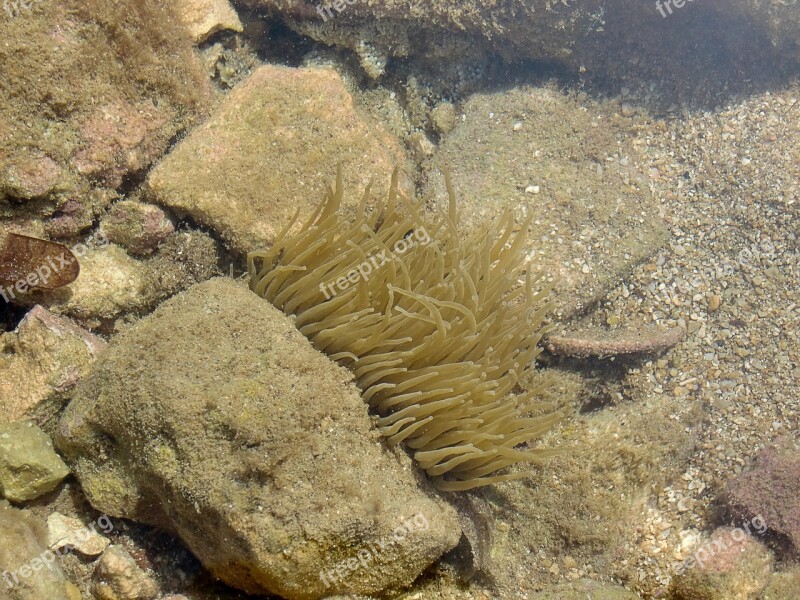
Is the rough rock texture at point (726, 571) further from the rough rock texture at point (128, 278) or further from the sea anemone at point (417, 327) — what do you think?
the rough rock texture at point (128, 278)

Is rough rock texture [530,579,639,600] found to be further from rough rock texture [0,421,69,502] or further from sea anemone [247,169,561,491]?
rough rock texture [0,421,69,502]

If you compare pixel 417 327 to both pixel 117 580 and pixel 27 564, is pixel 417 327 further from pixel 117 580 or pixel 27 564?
pixel 27 564

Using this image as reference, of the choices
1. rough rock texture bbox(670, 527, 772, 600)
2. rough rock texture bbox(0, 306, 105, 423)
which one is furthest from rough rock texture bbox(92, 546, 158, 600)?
rough rock texture bbox(670, 527, 772, 600)

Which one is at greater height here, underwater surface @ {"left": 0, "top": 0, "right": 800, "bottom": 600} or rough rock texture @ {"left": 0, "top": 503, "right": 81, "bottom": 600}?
underwater surface @ {"left": 0, "top": 0, "right": 800, "bottom": 600}

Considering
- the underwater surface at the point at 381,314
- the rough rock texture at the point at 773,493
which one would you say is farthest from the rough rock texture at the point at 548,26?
the rough rock texture at the point at 773,493

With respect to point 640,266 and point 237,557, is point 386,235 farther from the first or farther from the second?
point 640,266

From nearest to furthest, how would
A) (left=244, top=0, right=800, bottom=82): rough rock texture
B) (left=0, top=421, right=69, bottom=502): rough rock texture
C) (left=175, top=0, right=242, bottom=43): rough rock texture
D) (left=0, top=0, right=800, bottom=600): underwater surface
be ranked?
(left=0, top=0, right=800, bottom=600): underwater surface, (left=0, top=421, right=69, bottom=502): rough rock texture, (left=175, top=0, right=242, bottom=43): rough rock texture, (left=244, top=0, right=800, bottom=82): rough rock texture
